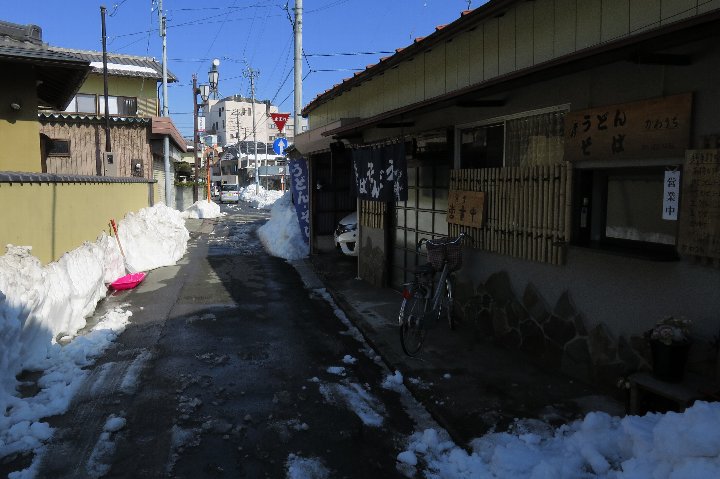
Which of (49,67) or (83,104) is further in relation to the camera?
(83,104)

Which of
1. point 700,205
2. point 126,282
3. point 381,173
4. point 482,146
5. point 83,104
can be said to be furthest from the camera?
point 83,104

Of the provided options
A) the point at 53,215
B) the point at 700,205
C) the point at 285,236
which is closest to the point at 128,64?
the point at 285,236

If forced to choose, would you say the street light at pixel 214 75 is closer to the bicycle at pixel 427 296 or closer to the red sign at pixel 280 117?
the red sign at pixel 280 117

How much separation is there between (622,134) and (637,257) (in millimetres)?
1215

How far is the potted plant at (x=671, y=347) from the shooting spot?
14.0ft

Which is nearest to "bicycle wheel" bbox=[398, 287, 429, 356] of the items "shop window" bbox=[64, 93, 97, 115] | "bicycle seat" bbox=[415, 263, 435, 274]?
"bicycle seat" bbox=[415, 263, 435, 274]

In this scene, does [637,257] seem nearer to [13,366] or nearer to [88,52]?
[13,366]

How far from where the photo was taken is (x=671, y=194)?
15.3 feet

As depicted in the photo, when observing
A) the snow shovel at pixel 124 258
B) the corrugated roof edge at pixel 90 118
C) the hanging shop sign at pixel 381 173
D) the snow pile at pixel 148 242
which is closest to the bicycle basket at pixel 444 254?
the hanging shop sign at pixel 381 173

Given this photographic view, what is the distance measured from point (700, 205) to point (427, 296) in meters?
3.69

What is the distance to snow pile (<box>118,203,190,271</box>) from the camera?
1422cm

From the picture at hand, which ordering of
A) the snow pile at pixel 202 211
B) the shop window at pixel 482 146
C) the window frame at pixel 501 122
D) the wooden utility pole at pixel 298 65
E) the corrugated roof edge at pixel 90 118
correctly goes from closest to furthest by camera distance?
the window frame at pixel 501 122 < the shop window at pixel 482 146 < the wooden utility pole at pixel 298 65 < the corrugated roof edge at pixel 90 118 < the snow pile at pixel 202 211

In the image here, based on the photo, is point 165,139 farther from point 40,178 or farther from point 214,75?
point 40,178

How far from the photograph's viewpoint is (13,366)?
5.72m
